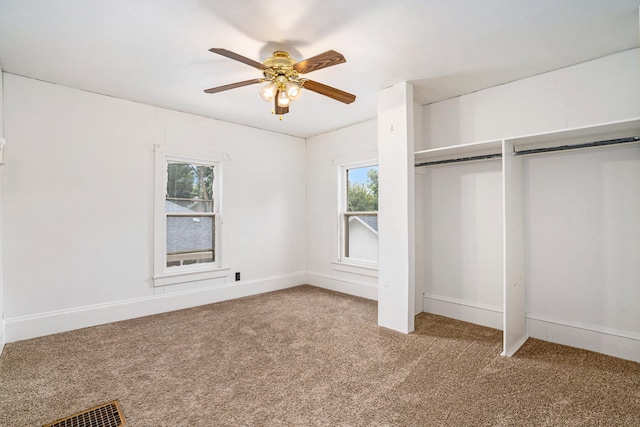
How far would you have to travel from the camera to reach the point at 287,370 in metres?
2.48

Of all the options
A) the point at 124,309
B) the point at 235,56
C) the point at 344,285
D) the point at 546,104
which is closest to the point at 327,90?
the point at 235,56

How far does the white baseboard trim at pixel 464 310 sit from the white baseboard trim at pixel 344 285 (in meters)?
0.82

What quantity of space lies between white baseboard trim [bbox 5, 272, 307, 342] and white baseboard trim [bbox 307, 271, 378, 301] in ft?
2.06

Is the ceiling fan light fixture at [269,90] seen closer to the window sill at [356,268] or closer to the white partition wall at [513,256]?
the white partition wall at [513,256]

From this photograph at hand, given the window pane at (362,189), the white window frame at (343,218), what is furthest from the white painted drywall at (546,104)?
the white window frame at (343,218)

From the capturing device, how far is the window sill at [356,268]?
4.53 metres

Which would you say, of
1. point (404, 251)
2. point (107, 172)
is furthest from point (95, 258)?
point (404, 251)

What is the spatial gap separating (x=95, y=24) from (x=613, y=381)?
4520 mm

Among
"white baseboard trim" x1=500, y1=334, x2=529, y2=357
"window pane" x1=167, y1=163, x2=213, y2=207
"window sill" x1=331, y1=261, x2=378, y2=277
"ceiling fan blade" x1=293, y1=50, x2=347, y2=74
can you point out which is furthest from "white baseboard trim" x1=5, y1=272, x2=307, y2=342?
"white baseboard trim" x1=500, y1=334, x2=529, y2=357

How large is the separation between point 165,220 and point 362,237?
2771 mm

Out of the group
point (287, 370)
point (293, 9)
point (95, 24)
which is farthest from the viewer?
point (287, 370)

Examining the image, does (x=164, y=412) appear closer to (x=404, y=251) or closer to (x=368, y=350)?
(x=368, y=350)

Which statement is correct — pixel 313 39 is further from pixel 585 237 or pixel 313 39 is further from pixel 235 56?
pixel 585 237

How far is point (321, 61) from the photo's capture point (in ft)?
7.41
